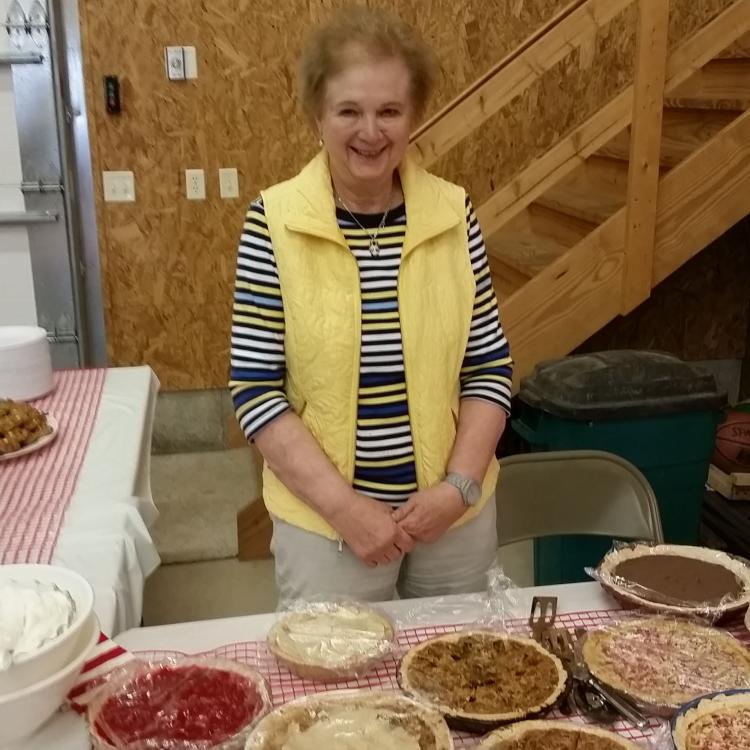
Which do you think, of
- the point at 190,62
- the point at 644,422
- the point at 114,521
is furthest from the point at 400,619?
the point at 190,62

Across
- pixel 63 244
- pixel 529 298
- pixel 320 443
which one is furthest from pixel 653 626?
pixel 63 244

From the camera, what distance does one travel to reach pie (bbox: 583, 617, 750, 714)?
3.54 feet

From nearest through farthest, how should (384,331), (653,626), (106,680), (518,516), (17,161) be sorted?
(106,680) < (653,626) < (384,331) < (518,516) < (17,161)

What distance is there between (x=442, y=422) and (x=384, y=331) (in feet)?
0.63

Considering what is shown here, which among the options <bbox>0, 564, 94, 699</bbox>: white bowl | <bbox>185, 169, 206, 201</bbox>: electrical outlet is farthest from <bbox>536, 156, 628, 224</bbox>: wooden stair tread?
<bbox>0, 564, 94, 699</bbox>: white bowl

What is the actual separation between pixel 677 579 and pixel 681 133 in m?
2.60

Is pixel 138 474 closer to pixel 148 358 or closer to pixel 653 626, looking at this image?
pixel 653 626

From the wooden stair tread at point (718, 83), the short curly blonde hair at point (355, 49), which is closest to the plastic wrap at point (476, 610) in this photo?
the short curly blonde hair at point (355, 49)

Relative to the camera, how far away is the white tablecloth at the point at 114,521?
137 cm

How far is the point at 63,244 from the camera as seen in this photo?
12.6 ft

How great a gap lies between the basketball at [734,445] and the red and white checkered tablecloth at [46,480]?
7.27ft

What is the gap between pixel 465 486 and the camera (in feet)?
4.86

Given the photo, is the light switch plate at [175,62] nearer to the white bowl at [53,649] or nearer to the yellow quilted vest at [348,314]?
the yellow quilted vest at [348,314]

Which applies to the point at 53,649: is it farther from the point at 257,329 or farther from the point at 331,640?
the point at 257,329
